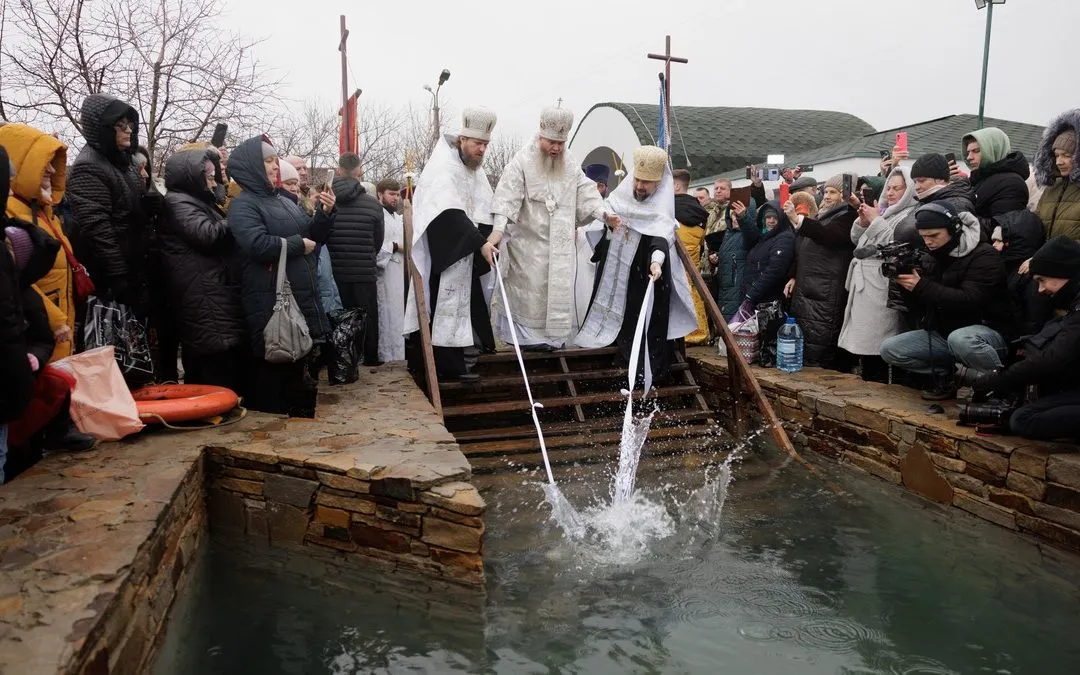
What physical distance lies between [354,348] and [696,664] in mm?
3487

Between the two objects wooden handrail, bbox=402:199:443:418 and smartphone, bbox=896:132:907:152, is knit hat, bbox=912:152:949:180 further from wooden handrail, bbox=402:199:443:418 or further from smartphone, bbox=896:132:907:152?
wooden handrail, bbox=402:199:443:418

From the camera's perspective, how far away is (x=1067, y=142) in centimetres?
478

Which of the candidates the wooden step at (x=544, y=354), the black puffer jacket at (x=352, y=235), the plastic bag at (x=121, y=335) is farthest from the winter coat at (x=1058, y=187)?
the plastic bag at (x=121, y=335)

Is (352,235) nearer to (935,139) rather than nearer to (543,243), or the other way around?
(543,243)

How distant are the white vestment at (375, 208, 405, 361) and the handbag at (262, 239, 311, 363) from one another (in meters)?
2.58

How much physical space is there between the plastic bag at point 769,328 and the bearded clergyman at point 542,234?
1.66 meters

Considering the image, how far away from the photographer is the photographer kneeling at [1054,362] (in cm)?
407

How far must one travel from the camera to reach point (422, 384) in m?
6.15

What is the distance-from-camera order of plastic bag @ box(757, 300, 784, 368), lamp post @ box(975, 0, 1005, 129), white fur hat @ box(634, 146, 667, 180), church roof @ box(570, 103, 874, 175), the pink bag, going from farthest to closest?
1. church roof @ box(570, 103, 874, 175)
2. lamp post @ box(975, 0, 1005, 129)
3. plastic bag @ box(757, 300, 784, 368)
4. white fur hat @ box(634, 146, 667, 180)
5. the pink bag

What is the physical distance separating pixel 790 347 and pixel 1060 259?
8.47 ft


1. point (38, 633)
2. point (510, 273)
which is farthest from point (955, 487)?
point (38, 633)

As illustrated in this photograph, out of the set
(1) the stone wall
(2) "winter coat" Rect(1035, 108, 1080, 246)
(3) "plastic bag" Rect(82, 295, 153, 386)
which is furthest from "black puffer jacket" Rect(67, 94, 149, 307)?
(2) "winter coat" Rect(1035, 108, 1080, 246)

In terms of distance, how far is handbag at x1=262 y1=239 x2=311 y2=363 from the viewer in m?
4.57

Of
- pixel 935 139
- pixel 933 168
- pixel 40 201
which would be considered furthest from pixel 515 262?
pixel 935 139
